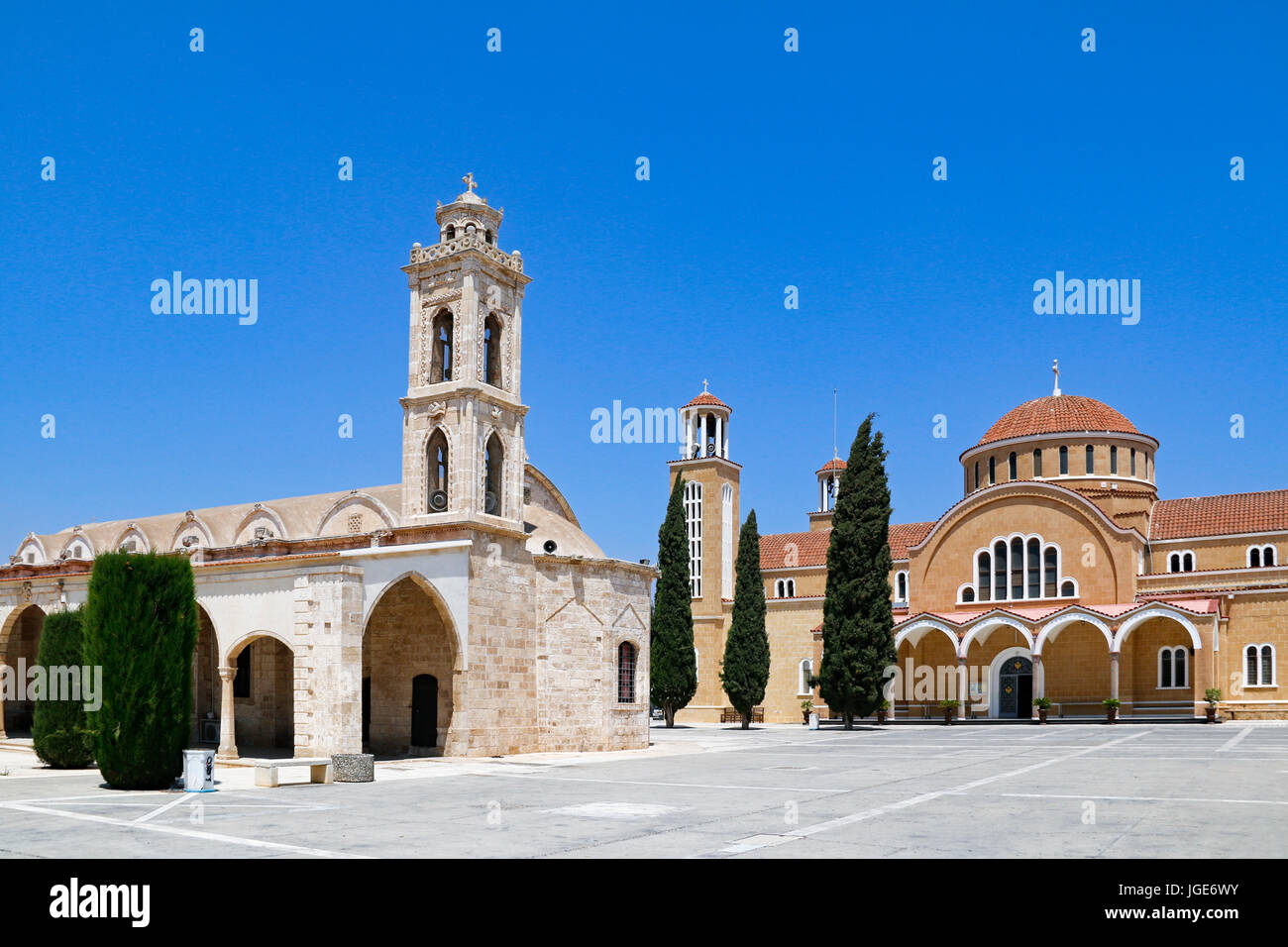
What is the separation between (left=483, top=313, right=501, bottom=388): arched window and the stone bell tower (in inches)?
1.0

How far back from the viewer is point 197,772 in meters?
16.8

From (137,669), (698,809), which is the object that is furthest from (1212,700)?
(137,669)

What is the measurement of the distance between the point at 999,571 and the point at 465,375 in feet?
95.9

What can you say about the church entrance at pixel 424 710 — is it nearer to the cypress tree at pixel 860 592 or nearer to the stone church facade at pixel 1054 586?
Result: the cypress tree at pixel 860 592

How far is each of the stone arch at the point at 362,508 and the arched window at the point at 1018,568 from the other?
28.3 metres

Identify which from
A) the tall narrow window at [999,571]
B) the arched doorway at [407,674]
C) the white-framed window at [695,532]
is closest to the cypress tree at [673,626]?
the white-framed window at [695,532]

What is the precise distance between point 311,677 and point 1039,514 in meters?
33.3

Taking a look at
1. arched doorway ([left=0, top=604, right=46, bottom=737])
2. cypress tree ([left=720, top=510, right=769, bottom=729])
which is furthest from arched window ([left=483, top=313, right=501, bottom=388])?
cypress tree ([left=720, top=510, right=769, bottom=729])

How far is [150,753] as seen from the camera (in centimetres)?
1686

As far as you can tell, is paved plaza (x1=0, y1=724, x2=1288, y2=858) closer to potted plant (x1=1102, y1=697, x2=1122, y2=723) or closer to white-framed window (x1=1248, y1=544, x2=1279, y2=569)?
potted plant (x1=1102, y1=697, x2=1122, y2=723)

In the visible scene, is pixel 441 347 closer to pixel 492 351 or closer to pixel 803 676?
pixel 492 351

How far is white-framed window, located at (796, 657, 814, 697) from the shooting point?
51812 millimetres

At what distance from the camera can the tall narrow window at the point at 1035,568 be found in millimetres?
45531
